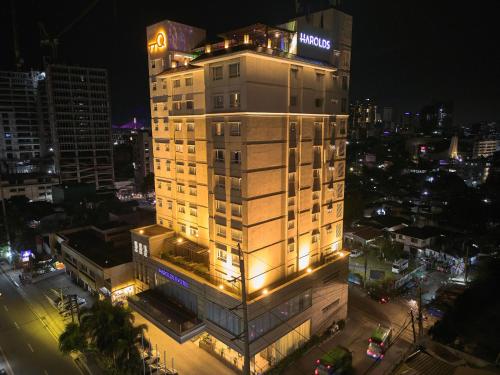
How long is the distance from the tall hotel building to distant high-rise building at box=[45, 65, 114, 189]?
283 feet

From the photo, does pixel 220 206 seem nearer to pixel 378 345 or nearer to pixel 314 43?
pixel 314 43

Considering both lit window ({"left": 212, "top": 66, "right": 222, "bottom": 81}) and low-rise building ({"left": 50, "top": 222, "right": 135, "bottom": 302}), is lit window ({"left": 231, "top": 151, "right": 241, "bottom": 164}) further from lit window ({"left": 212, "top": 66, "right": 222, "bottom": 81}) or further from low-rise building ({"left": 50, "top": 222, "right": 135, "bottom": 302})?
low-rise building ({"left": 50, "top": 222, "right": 135, "bottom": 302})

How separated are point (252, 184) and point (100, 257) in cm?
3012

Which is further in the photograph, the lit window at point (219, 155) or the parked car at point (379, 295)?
the parked car at point (379, 295)

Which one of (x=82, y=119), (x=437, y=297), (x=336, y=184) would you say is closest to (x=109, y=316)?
(x=336, y=184)

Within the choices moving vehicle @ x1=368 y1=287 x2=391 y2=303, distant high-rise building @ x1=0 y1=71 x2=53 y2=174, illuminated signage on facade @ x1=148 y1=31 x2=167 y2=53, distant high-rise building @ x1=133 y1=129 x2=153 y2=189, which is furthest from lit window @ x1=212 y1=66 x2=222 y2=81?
distant high-rise building @ x1=0 y1=71 x2=53 y2=174

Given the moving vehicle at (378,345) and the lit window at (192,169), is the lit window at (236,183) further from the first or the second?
the moving vehicle at (378,345)

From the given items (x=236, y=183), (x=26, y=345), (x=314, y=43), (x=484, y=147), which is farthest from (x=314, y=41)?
(x=484, y=147)

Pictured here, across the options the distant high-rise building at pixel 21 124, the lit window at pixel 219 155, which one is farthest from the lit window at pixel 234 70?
the distant high-rise building at pixel 21 124

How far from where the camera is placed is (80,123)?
114 meters

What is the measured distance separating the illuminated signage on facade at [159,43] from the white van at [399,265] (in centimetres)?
4626

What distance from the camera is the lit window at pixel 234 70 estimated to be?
1110 inches

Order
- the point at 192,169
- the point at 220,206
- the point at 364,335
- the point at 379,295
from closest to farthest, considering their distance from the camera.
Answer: the point at 220,206 → the point at 364,335 → the point at 192,169 → the point at 379,295

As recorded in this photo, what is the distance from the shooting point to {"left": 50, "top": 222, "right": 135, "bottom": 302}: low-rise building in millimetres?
43594
